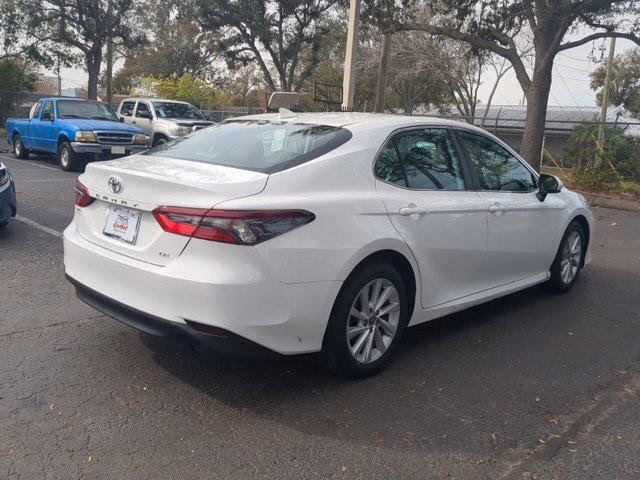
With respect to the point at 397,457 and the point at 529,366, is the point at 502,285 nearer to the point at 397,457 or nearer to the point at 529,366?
the point at 529,366

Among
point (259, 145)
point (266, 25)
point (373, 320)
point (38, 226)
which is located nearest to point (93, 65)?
point (266, 25)

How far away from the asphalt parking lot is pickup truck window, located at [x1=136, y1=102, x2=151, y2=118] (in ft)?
45.1

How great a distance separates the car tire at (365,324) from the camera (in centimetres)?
367

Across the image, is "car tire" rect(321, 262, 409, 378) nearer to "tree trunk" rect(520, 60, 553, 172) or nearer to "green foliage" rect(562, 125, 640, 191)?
"green foliage" rect(562, 125, 640, 191)

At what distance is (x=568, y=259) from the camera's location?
→ 20.1 feet

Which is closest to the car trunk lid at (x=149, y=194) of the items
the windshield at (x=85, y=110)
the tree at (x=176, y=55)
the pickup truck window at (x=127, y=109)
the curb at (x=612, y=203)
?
the curb at (x=612, y=203)

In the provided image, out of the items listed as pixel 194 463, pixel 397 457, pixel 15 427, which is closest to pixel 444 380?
pixel 397 457

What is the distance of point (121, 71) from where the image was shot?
5866 centimetres

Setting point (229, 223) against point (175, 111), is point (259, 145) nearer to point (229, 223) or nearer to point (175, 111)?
point (229, 223)

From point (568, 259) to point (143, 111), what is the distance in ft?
49.3

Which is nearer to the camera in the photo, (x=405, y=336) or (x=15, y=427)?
(x=15, y=427)

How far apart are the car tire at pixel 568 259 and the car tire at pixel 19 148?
47.5 feet

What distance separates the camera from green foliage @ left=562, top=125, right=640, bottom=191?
47.1ft

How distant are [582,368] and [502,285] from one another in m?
0.99
